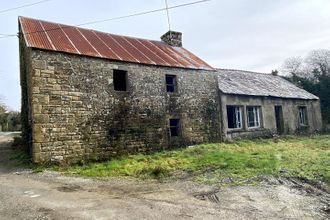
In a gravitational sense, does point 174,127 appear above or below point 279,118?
below

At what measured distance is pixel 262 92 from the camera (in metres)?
19.4

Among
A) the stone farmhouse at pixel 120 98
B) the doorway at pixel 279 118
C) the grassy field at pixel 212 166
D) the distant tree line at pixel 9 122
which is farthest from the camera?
the distant tree line at pixel 9 122

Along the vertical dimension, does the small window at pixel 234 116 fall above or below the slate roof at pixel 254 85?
below

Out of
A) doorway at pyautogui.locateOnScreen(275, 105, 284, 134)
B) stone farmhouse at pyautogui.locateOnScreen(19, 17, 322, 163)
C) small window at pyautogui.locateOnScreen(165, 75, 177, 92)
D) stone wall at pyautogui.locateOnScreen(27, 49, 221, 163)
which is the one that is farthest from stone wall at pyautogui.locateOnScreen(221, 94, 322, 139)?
small window at pyautogui.locateOnScreen(165, 75, 177, 92)

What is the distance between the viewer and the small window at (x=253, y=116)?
18.5m

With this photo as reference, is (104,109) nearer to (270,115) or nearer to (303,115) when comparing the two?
(270,115)

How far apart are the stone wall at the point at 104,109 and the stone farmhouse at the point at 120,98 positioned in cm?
4

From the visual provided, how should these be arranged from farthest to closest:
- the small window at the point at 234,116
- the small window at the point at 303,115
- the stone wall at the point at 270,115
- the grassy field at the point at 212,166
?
the small window at the point at 303,115, the small window at the point at 234,116, the stone wall at the point at 270,115, the grassy field at the point at 212,166

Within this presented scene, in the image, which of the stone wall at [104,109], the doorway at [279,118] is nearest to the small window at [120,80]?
the stone wall at [104,109]

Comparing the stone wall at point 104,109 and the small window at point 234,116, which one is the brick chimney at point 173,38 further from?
the small window at point 234,116

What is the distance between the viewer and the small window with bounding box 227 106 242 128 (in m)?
17.8

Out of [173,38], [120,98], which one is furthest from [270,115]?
[120,98]

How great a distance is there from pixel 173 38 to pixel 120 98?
818 cm

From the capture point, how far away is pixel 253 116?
1875cm
